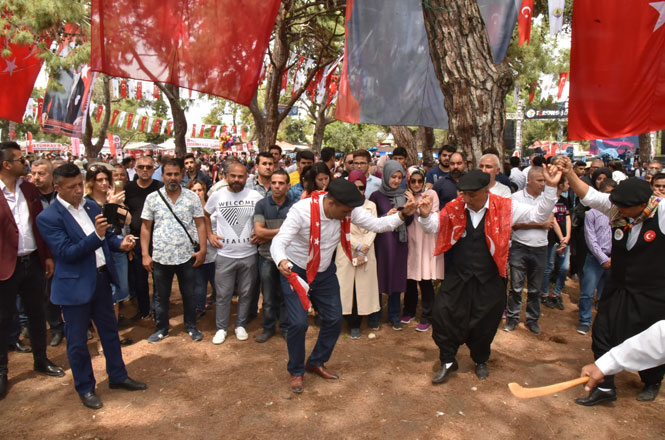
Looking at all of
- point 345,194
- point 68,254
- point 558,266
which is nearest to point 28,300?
point 68,254

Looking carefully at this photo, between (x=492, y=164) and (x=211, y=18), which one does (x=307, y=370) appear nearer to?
(x=492, y=164)

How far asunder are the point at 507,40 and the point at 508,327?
4.49 m

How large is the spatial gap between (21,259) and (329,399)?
2917 mm

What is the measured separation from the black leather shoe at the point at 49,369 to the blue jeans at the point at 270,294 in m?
1.98

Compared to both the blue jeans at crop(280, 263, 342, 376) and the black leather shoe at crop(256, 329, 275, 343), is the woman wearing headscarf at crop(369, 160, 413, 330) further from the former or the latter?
the blue jeans at crop(280, 263, 342, 376)

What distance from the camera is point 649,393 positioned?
3.81 metres

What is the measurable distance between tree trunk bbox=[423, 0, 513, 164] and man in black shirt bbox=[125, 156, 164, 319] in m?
3.67

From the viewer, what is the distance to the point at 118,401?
3.78 meters

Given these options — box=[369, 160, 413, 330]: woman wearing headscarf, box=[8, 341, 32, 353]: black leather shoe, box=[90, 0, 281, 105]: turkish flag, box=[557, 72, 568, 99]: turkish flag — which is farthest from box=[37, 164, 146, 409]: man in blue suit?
box=[557, 72, 568, 99]: turkish flag

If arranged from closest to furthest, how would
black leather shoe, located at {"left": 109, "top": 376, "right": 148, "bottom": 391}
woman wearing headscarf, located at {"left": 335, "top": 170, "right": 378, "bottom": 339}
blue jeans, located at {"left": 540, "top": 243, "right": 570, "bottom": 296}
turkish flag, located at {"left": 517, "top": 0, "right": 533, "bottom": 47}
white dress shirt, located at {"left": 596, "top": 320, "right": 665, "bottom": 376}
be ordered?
white dress shirt, located at {"left": 596, "top": 320, "right": 665, "bottom": 376}
black leather shoe, located at {"left": 109, "top": 376, "right": 148, "bottom": 391}
woman wearing headscarf, located at {"left": 335, "top": 170, "right": 378, "bottom": 339}
blue jeans, located at {"left": 540, "top": 243, "right": 570, "bottom": 296}
turkish flag, located at {"left": 517, "top": 0, "right": 533, "bottom": 47}


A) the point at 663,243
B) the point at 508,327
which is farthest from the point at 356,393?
the point at 663,243

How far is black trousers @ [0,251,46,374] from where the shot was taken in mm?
3883

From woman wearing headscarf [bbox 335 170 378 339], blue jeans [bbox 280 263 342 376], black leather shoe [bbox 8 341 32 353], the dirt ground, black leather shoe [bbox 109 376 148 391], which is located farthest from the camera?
woman wearing headscarf [bbox 335 170 378 339]

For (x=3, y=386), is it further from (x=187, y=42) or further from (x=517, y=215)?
(x=517, y=215)
